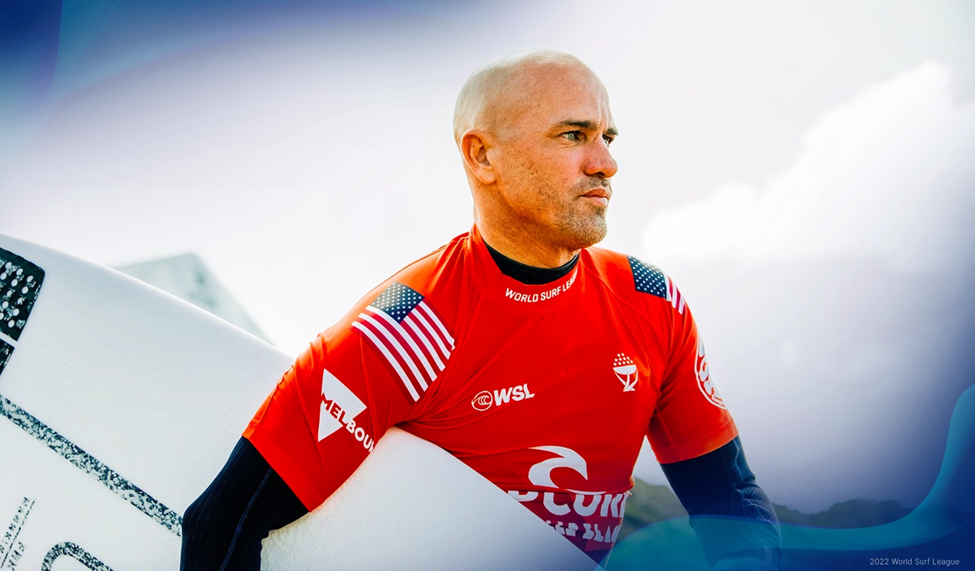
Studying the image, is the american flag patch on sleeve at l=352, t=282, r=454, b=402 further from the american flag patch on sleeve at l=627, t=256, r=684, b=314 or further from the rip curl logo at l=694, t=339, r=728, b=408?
the rip curl logo at l=694, t=339, r=728, b=408

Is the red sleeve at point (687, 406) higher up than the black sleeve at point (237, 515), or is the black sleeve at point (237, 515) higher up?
the red sleeve at point (687, 406)

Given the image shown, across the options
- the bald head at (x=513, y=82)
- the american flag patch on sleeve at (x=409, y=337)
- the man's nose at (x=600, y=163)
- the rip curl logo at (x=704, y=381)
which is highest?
the bald head at (x=513, y=82)

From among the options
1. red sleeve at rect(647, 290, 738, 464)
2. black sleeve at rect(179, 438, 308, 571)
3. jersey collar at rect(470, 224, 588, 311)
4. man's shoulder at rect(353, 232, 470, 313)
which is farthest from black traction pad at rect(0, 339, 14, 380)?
red sleeve at rect(647, 290, 738, 464)

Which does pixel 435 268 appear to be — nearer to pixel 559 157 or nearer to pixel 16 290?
pixel 559 157

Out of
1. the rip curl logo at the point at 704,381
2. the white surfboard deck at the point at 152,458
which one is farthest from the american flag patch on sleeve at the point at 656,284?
the white surfboard deck at the point at 152,458

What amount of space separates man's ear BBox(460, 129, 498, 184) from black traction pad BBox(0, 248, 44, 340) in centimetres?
98

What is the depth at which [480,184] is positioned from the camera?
126cm

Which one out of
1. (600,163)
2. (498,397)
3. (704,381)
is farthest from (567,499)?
(600,163)

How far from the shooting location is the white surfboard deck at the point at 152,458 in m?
1.16

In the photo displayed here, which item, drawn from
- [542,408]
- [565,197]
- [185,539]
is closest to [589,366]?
[542,408]

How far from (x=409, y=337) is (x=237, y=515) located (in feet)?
1.23

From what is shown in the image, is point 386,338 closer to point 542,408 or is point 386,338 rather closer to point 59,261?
point 542,408

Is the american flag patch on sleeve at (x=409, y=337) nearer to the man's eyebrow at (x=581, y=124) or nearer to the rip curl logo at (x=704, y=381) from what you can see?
the man's eyebrow at (x=581, y=124)

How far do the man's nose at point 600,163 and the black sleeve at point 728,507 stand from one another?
0.59m
